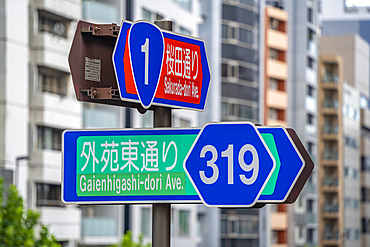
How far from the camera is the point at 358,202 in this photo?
114000 mm

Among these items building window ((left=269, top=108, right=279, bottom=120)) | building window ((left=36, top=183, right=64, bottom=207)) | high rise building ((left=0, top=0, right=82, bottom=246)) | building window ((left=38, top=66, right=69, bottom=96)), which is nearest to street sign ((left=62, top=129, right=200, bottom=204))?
high rise building ((left=0, top=0, right=82, bottom=246))

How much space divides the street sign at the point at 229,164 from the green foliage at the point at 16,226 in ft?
83.1

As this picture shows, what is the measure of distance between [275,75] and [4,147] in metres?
46.5

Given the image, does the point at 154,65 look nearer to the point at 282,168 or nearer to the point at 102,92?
the point at 102,92

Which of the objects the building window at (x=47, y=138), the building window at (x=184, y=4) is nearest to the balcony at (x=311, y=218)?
the building window at (x=184, y=4)

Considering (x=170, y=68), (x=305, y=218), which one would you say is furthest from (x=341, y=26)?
(x=170, y=68)

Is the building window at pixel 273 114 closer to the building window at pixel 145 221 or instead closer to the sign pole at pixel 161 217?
the building window at pixel 145 221

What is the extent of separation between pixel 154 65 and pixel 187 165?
0.80 meters

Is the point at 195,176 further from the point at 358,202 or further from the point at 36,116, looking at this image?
the point at 358,202

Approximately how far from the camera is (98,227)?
1939 inches

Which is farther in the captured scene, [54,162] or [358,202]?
[358,202]

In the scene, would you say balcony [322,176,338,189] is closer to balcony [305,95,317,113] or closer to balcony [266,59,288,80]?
balcony [305,95,317,113]

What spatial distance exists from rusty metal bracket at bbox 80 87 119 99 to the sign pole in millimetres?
326

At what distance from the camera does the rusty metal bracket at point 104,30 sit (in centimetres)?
609
